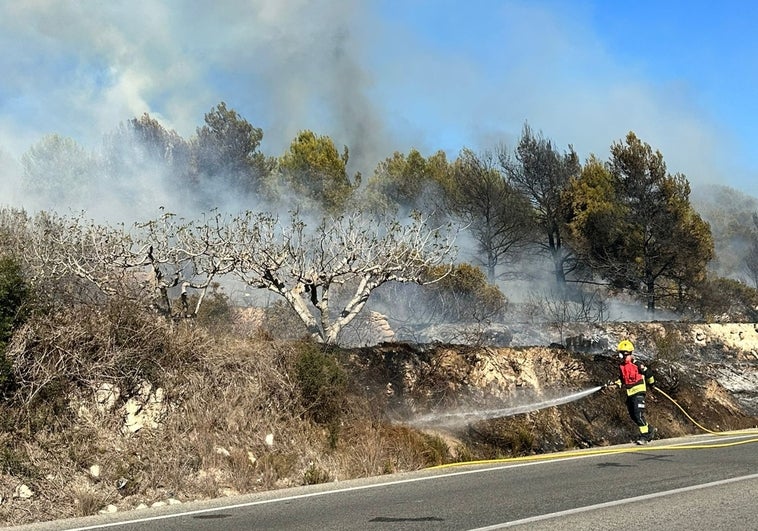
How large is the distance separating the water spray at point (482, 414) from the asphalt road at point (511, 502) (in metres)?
3.03

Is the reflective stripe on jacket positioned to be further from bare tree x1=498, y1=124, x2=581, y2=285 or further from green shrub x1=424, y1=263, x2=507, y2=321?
bare tree x1=498, y1=124, x2=581, y2=285

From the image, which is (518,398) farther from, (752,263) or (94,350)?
(752,263)

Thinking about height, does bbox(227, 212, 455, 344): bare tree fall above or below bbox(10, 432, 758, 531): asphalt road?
above

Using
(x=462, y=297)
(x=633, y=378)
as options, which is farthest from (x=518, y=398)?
(x=462, y=297)

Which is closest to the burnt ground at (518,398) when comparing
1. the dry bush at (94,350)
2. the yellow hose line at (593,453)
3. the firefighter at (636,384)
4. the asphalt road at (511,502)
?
the yellow hose line at (593,453)

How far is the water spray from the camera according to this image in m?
13.2

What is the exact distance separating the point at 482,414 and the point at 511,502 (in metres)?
6.57

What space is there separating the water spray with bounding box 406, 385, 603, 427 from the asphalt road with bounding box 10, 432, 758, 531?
303 cm

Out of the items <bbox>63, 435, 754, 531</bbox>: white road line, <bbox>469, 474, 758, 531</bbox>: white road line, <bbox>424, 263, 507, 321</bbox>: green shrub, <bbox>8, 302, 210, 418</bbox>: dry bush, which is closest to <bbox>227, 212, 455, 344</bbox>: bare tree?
<bbox>8, 302, 210, 418</bbox>: dry bush

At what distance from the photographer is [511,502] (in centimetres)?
742

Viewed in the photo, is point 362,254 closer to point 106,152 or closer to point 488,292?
point 488,292

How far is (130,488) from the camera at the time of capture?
8.81 m

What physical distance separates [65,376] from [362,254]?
24.9 ft

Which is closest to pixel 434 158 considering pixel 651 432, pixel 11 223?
pixel 11 223
